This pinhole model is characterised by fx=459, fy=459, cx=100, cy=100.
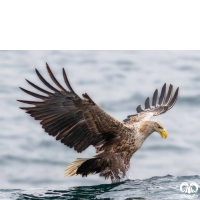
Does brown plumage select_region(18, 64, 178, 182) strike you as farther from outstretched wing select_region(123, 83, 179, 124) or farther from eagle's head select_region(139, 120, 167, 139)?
outstretched wing select_region(123, 83, 179, 124)

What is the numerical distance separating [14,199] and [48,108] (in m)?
1.59

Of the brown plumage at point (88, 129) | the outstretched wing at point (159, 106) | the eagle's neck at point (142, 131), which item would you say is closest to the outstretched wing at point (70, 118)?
the brown plumage at point (88, 129)

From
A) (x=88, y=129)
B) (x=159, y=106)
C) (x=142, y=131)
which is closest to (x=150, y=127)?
(x=142, y=131)

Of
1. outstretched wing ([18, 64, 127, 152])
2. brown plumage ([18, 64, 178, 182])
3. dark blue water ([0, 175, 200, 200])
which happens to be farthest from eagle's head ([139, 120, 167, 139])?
dark blue water ([0, 175, 200, 200])

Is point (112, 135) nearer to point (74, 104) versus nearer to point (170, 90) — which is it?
point (74, 104)

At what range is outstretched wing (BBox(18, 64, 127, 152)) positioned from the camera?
7566 mm

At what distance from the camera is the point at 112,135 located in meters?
8.10

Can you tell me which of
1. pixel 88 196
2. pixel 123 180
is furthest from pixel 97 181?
pixel 88 196

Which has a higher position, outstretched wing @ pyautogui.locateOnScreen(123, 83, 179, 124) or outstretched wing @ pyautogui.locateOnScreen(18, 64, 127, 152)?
outstretched wing @ pyautogui.locateOnScreen(123, 83, 179, 124)

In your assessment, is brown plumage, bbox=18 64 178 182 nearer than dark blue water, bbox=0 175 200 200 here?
No

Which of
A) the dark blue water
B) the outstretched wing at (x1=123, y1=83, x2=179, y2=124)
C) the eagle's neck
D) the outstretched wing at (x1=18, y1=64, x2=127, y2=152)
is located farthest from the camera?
the outstretched wing at (x1=123, y1=83, x2=179, y2=124)

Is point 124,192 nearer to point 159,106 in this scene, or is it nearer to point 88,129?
point 88,129

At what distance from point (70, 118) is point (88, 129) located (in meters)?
0.37

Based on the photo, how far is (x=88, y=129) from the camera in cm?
784
